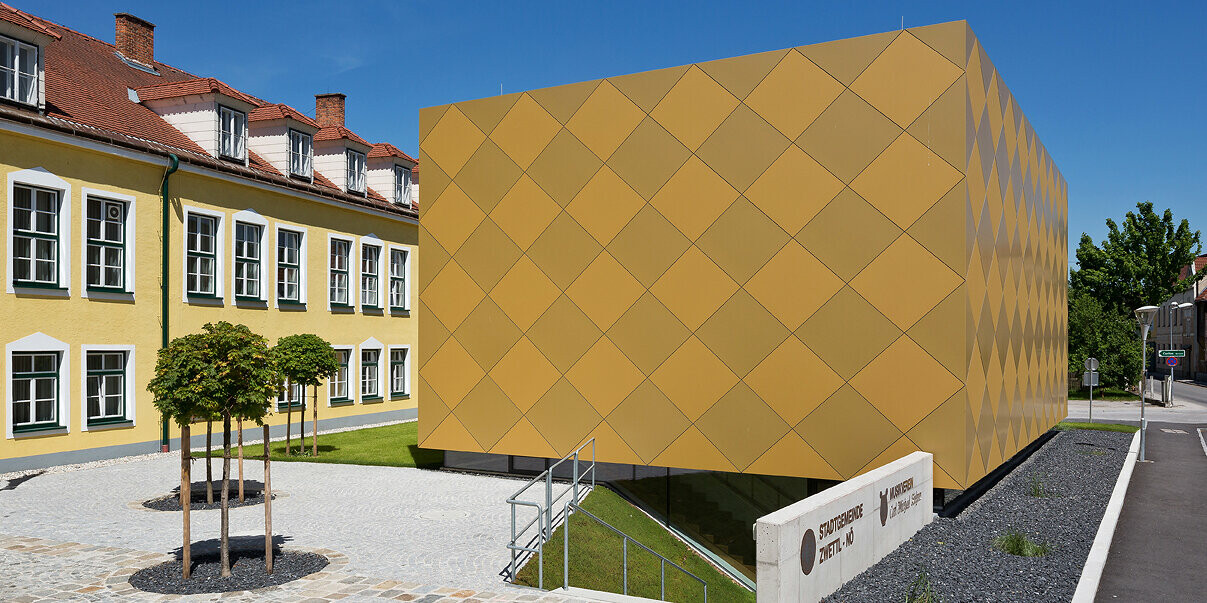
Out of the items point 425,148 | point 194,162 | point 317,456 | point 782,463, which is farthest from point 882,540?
point 194,162

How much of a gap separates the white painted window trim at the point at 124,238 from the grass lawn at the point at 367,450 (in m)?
4.59

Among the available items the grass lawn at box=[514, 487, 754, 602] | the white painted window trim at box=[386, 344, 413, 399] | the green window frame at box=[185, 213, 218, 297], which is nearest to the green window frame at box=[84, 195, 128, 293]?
the green window frame at box=[185, 213, 218, 297]

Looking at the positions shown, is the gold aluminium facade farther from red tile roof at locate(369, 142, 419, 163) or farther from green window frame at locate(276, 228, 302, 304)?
red tile roof at locate(369, 142, 419, 163)

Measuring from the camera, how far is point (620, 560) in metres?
13.1

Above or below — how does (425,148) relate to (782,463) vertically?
above

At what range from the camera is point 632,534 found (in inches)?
592

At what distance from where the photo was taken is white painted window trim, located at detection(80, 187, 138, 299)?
1964cm

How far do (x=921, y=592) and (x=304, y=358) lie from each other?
1550 cm

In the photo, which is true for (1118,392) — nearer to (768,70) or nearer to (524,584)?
(768,70)

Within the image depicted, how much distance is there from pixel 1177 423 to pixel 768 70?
30.1 m

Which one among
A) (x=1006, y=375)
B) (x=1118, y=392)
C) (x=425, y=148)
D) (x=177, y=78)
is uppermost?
(x=177, y=78)

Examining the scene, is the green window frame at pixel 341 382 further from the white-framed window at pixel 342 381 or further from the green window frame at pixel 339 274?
the green window frame at pixel 339 274

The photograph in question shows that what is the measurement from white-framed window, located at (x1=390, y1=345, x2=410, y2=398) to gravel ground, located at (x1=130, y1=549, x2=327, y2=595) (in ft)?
68.5

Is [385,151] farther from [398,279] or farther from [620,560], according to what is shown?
[620,560]
